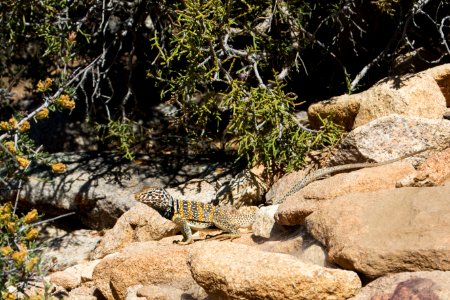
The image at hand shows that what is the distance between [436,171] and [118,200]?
4163mm

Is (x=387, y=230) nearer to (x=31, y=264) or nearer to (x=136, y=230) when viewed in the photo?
(x=31, y=264)

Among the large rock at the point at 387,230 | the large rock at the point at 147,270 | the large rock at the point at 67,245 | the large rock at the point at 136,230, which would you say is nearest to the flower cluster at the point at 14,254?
the large rock at the point at 147,270

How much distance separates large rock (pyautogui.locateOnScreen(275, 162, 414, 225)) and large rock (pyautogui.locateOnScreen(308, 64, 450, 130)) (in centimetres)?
127

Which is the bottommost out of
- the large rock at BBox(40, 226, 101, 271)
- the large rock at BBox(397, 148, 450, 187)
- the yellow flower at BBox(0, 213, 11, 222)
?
the large rock at BBox(40, 226, 101, 271)

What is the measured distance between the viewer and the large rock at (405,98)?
24.7ft

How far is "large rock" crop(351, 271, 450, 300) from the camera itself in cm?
443

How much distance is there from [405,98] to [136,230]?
3067 millimetres

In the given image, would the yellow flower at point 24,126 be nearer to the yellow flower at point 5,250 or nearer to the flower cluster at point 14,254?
the flower cluster at point 14,254

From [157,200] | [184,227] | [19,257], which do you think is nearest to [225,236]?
[184,227]

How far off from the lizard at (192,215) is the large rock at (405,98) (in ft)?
4.46

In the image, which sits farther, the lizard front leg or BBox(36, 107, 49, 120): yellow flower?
the lizard front leg

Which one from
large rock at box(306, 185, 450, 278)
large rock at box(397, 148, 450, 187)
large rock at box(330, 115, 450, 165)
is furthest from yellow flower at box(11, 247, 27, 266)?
large rock at box(330, 115, 450, 165)

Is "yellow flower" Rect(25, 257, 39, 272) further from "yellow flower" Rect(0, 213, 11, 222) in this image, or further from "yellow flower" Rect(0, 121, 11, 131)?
"yellow flower" Rect(0, 121, 11, 131)

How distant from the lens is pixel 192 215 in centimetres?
791
